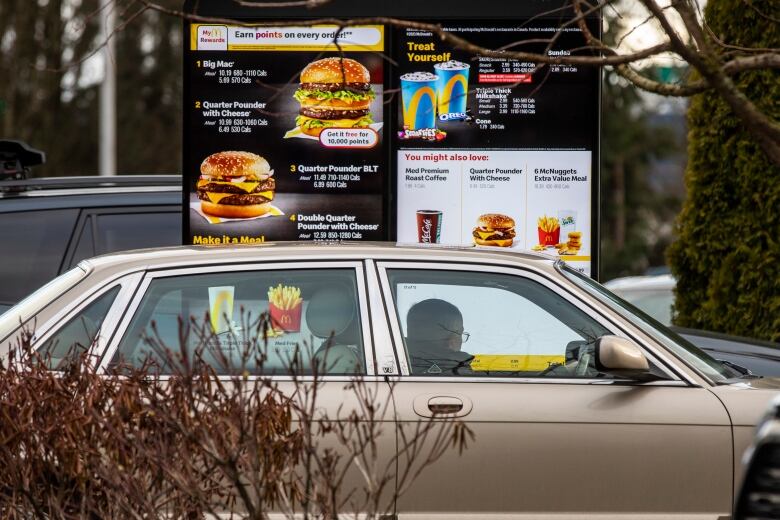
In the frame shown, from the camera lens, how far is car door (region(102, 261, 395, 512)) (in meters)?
5.07

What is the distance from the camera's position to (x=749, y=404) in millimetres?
5172

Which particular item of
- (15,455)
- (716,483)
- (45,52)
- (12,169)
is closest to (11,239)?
(12,169)

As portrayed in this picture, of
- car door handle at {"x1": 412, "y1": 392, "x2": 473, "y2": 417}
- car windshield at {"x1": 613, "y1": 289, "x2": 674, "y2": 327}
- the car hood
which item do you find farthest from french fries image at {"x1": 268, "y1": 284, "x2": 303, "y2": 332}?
car windshield at {"x1": 613, "y1": 289, "x2": 674, "y2": 327}

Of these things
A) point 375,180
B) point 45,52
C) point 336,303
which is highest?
point 45,52

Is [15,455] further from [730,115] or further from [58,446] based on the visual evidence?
[730,115]

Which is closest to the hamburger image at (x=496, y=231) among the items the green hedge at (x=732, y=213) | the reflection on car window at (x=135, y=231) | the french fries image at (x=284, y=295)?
the reflection on car window at (x=135, y=231)

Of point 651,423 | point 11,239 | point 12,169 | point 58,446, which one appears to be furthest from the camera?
point 12,169

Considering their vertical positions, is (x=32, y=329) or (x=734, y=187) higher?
(x=734, y=187)

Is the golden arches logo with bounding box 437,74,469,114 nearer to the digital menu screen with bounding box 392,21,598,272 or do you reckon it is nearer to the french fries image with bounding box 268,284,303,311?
the digital menu screen with bounding box 392,21,598,272

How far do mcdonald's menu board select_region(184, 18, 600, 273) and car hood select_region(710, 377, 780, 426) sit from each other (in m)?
2.75

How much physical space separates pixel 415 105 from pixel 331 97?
1.72 ft

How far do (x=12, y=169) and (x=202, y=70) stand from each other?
1820 millimetres

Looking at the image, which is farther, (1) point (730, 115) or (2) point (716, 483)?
(1) point (730, 115)

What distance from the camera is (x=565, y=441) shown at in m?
5.12
